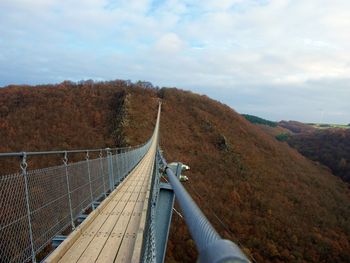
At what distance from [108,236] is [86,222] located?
78cm

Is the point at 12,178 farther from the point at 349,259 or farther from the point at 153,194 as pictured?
the point at 349,259

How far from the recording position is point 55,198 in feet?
19.4

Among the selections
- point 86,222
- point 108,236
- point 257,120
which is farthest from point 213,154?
point 257,120

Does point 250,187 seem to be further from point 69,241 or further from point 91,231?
point 69,241

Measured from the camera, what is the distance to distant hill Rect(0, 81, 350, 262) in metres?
52.4

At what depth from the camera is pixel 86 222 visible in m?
7.74

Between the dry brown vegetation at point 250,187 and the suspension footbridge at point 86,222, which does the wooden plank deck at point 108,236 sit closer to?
the suspension footbridge at point 86,222

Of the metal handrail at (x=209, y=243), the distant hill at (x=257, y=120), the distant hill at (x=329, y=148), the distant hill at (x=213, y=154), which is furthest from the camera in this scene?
the distant hill at (x=257, y=120)

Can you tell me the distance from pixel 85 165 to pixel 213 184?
53547 mm

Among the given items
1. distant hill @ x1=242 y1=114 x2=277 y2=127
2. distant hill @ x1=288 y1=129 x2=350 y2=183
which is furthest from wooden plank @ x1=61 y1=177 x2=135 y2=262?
distant hill @ x1=242 y1=114 x2=277 y2=127

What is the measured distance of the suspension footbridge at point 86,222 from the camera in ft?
5.94

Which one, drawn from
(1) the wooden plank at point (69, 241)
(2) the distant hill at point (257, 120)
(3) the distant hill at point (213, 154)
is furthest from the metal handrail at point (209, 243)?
(2) the distant hill at point (257, 120)

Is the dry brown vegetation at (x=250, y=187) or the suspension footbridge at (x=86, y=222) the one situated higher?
the suspension footbridge at (x=86, y=222)

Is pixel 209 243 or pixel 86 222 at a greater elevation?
pixel 209 243
